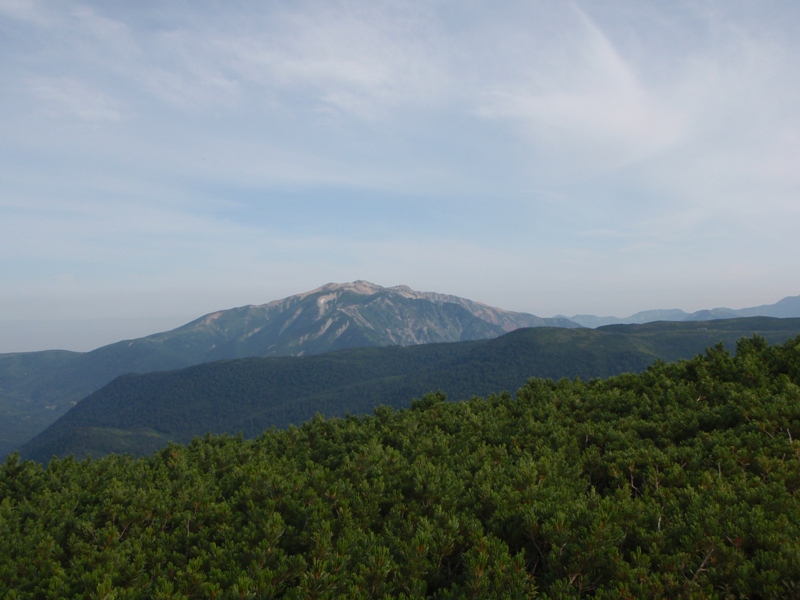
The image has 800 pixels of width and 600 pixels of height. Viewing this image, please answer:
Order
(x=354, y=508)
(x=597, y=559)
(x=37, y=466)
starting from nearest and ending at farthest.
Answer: (x=597, y=559), (x=354, y=508), (x=37, y=466)

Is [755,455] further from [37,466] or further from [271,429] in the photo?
[37,466]

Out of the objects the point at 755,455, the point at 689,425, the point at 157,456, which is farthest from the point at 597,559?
the point at 157,456

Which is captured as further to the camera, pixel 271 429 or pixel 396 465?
pixel 271 429

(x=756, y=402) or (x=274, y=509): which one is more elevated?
(x=756, y=402)

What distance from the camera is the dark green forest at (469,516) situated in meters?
10.8

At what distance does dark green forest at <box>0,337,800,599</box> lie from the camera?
1077 cm

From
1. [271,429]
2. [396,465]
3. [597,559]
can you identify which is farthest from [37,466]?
[597,559]

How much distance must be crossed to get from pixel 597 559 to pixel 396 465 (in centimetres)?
986

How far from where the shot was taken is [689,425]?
21.1 m

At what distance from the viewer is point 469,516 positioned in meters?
14.3

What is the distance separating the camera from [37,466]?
26.6 m

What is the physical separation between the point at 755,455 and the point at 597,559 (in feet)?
30.4

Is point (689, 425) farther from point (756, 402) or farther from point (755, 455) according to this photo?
point (755, 455)

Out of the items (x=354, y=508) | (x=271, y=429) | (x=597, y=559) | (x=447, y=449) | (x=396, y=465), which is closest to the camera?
(x=597, y=559)
